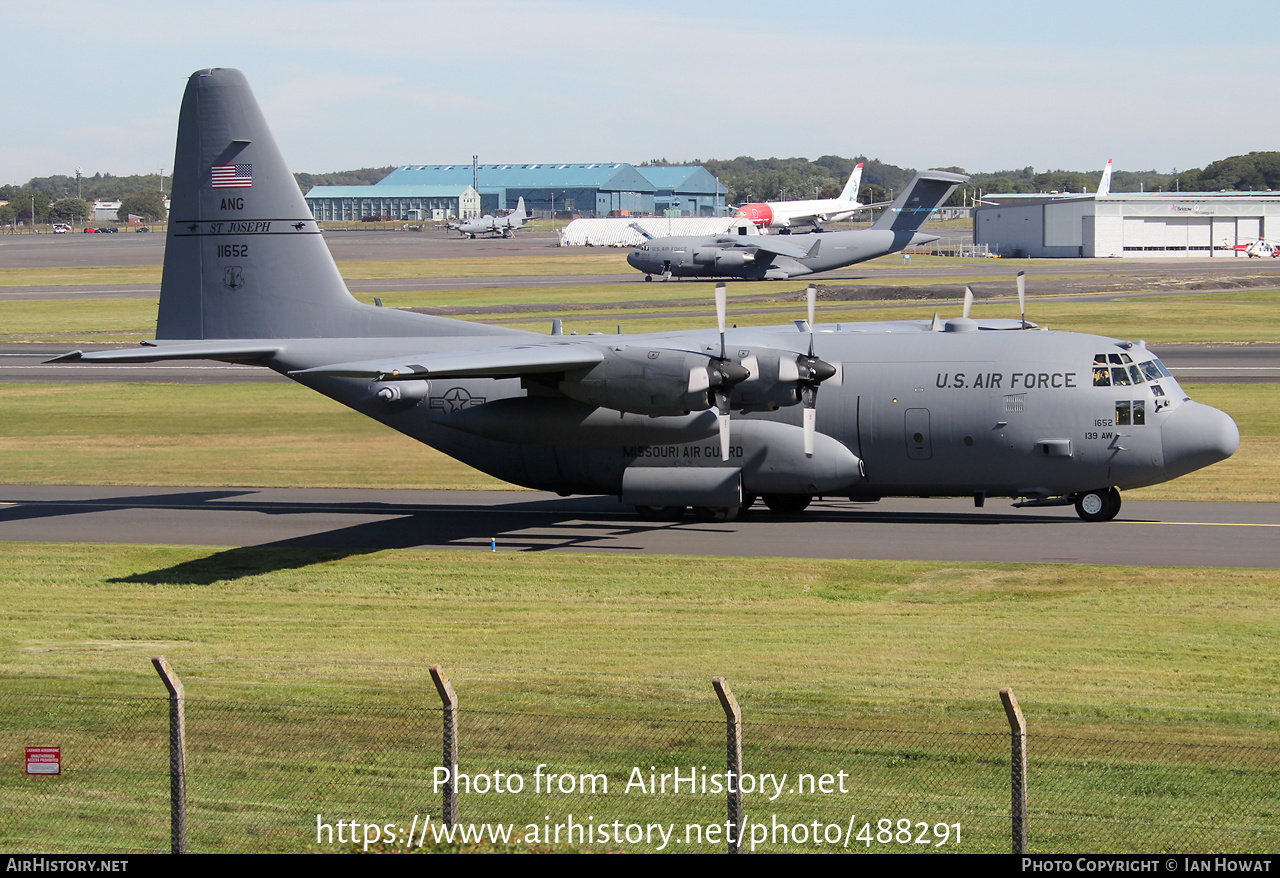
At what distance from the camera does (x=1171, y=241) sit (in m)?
149

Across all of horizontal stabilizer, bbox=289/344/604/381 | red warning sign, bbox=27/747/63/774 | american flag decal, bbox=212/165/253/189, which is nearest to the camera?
red warning sign, bbox=27/747/63/774

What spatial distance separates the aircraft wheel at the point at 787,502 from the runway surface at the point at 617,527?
0.36 metres

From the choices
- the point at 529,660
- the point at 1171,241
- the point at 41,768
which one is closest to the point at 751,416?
the point at 529,660

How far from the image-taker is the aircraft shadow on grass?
2758 cm

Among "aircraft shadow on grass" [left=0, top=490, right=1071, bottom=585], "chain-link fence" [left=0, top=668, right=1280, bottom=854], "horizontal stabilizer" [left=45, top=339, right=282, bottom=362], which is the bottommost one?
"aircraft shadow on grass" [left=0, top=490, right=1071, bottom=585]

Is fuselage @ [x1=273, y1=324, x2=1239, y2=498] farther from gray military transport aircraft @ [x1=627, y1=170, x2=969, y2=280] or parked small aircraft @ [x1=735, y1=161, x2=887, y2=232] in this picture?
parked small aircraft @ [x1=735, y1=161, x2=887, y2=232]

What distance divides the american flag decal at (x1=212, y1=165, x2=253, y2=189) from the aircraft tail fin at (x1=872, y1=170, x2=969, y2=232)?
248 ft

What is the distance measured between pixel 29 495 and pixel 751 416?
20047 millimetres

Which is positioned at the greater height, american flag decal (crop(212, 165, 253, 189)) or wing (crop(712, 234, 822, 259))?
wing (crop(712, 234, 822, 259))

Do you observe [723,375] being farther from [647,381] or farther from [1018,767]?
[1018,767]

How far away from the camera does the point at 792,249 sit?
102688 millimetres

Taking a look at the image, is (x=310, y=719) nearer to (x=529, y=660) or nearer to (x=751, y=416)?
(x=529, y=660)

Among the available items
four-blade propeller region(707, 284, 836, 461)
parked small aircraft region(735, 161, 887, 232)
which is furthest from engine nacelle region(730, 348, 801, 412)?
parked small aircraft region(735, 161, 887, 232)

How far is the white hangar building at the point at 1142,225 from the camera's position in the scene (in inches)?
5719
